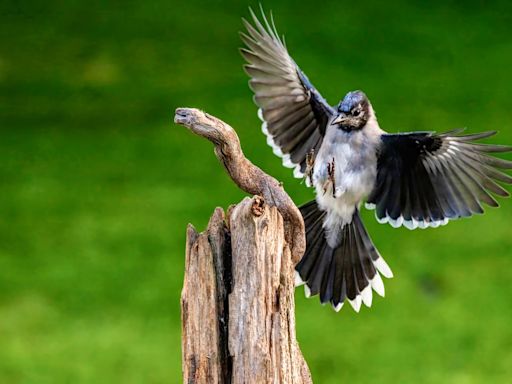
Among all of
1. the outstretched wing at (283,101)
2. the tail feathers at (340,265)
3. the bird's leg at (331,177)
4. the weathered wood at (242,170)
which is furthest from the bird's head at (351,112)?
the weathered wood at (242,170)

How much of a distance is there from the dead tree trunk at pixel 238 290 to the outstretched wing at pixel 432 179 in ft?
3.67

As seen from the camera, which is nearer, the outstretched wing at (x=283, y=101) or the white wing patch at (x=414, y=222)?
the white wing patch at (x=414, y=222)

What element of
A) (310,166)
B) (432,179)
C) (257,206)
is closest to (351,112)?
(310,166)

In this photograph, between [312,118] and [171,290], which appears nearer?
[312,118]

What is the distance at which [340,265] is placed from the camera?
17.9 ft

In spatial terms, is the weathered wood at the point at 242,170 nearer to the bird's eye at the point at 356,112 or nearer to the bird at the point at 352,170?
the bird at the point at 352,170

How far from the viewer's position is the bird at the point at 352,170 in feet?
16.5

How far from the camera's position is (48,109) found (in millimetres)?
9609

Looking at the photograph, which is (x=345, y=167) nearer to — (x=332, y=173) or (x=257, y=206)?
(x=332, y=173)

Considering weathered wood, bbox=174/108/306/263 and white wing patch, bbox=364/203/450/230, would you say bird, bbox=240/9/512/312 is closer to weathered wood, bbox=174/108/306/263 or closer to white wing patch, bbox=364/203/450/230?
white wing patch, bbox=364/203/450/230

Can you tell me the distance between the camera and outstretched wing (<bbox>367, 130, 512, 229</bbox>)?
5.02 metres

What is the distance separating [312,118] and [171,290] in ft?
8.84

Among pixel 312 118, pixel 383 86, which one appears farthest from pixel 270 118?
→ pixel 383 86

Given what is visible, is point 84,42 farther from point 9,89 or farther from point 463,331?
point 463,331
